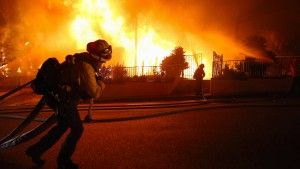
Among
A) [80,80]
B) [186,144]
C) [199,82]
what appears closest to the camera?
[80,80]

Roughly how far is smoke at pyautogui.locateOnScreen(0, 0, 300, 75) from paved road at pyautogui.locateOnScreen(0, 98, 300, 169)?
63.7 feet

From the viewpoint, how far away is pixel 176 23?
101 feet

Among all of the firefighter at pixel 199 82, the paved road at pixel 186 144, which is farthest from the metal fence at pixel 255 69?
the paved road at pixel 186 144

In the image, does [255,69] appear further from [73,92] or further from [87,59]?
[73,92]

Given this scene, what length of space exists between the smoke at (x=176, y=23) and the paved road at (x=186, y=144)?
19.4m

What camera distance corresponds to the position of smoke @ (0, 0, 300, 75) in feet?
92.6

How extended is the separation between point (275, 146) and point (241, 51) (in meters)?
22.7

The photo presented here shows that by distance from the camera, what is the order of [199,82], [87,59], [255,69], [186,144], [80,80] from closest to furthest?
[80,80] → [87,59] → [186,144] → [199,82] → [255,69]

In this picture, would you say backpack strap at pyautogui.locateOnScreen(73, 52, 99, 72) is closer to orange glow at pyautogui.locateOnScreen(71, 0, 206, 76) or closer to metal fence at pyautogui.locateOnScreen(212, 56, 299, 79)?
metal fence at pyautogui.locateOnScreen(212, 56, 299, 79)

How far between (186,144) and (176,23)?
85.4 feet

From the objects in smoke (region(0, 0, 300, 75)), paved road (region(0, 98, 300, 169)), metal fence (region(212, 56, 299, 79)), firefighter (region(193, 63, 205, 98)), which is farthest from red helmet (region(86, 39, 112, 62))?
smoke (region(0, 0, 300, 75))

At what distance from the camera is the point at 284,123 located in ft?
24.9

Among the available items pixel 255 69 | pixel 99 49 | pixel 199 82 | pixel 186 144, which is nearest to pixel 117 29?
pixel 199 82

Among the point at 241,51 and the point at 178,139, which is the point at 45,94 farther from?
the point at 241,51
